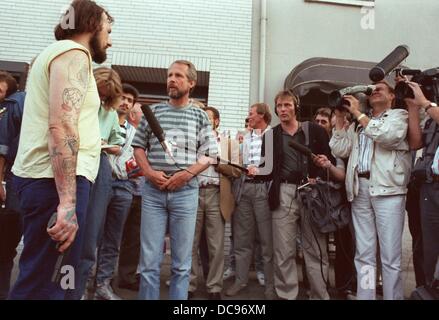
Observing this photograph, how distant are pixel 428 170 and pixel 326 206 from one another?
33.8 inches

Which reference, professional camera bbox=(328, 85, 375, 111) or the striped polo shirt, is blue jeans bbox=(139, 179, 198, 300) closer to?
the striped polo shirt

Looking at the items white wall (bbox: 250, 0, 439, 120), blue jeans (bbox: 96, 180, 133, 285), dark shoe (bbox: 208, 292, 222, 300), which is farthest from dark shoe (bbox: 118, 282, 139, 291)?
white wall (bbox: 250, 0, 439, 120)

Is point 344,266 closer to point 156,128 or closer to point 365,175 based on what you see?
point 365,175

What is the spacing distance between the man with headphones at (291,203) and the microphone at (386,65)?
0.77 metres

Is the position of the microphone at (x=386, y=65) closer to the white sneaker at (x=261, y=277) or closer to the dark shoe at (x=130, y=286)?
the white sneaker at (x=261, y=277)

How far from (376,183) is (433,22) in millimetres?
5000

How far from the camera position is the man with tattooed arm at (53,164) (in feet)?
5.21

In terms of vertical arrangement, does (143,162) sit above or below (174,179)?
above

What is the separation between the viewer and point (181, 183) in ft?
9.13

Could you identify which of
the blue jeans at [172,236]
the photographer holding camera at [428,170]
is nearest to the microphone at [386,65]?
the photographer holding camera at [428,170]

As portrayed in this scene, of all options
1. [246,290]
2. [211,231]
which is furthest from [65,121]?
[246,290]

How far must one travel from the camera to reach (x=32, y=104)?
1706mm

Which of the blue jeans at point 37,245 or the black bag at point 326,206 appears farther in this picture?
the black bag at point 326,206
